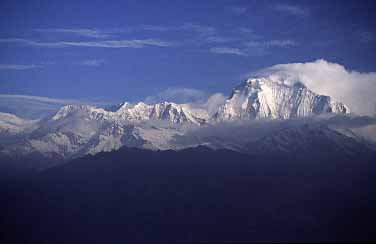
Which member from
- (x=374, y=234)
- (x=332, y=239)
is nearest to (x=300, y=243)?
(x=332, y=239)

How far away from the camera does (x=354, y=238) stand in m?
187

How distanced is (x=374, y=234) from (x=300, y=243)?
22.4 metres

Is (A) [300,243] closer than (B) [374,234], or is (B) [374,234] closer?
(B) [374,234]

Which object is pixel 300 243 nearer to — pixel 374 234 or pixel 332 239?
pixel 332 239

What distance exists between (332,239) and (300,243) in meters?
9.22

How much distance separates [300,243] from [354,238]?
59.9 feet

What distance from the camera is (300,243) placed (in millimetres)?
199875

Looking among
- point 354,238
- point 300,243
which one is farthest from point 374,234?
point 300,243

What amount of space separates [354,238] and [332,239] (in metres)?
11.2

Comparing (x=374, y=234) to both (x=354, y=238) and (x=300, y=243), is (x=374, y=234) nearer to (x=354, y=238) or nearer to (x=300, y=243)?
(x=354, y=238)

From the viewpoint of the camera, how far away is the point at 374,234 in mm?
187500

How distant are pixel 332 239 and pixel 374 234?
14.0m

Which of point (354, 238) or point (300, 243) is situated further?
point (300, 243)
